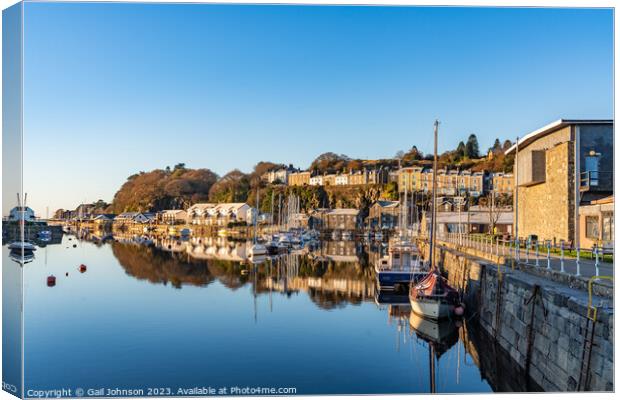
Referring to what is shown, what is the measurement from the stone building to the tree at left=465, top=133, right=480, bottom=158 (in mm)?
133795

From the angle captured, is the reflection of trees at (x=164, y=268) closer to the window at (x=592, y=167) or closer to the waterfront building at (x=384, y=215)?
the window at (x=592, y=167)

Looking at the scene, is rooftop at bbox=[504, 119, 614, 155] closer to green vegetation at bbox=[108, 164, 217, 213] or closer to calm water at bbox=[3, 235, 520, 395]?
calm water at bbox=[3, 235, 520, 395]

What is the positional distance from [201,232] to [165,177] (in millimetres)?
15150

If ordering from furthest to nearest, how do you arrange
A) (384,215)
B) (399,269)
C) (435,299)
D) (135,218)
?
(135,218), (384,215), (399,269), (435,299)

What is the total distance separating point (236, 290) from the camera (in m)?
35.0

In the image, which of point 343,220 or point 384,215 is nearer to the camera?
point 384,215

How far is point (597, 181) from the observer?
27.9 metres

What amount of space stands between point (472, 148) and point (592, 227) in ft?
468

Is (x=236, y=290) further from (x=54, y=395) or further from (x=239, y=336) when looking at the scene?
(x=54, y=395)

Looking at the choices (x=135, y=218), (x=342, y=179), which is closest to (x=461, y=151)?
(x=342, y=179)

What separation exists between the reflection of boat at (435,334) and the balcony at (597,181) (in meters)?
10.00

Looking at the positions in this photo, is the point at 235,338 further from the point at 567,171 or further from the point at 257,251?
the point at 257,251

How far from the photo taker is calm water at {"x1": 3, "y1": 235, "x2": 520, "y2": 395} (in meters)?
16.3

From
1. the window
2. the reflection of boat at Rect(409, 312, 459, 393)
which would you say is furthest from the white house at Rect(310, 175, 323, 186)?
the reflection of boat at Rect(409, 312, 459, 393)
